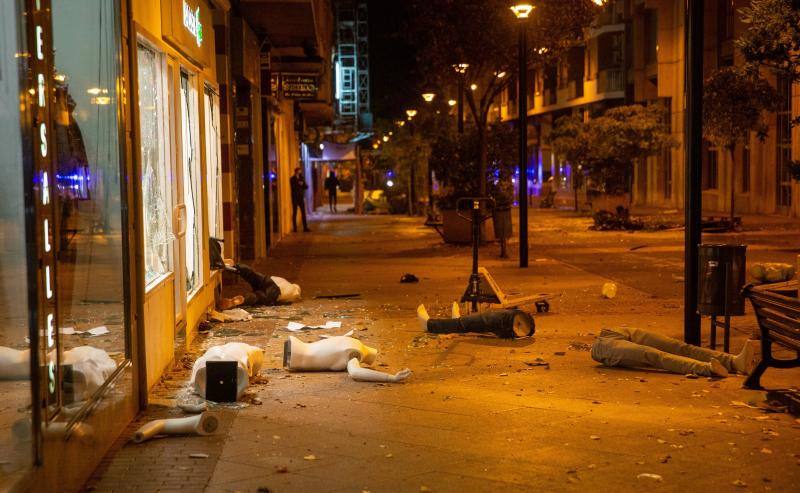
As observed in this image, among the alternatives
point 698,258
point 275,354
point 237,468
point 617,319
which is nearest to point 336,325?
point 275,354

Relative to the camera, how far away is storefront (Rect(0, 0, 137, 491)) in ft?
15.0

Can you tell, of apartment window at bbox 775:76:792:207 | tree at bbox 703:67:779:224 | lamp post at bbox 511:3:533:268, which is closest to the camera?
lamp post at bbox 511:3:533:268

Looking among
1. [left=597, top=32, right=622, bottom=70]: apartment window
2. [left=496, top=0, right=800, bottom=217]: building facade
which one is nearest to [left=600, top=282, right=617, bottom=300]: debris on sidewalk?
[left=496, top=0, right=800, bottom=217]: building facade

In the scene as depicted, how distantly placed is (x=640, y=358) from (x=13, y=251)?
17.6ft

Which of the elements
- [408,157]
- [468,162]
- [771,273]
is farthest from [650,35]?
[771,273]

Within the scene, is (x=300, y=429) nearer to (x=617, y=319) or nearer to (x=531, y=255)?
(x=617, y=319)

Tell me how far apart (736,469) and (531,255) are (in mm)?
14600

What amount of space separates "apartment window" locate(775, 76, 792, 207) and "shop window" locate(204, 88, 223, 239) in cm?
2316

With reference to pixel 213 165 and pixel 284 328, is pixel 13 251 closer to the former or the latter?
pixel 284 328

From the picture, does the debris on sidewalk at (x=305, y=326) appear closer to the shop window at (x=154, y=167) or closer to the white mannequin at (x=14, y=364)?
the shop window at (x=154, y=167)

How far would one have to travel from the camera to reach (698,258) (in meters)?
9.20

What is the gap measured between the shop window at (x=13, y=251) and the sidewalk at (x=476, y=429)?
0.92 meters

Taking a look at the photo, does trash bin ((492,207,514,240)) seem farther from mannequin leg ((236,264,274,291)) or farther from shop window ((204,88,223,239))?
mannequin leg ((236,264,274,291))

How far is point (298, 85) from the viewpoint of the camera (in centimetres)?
2403
